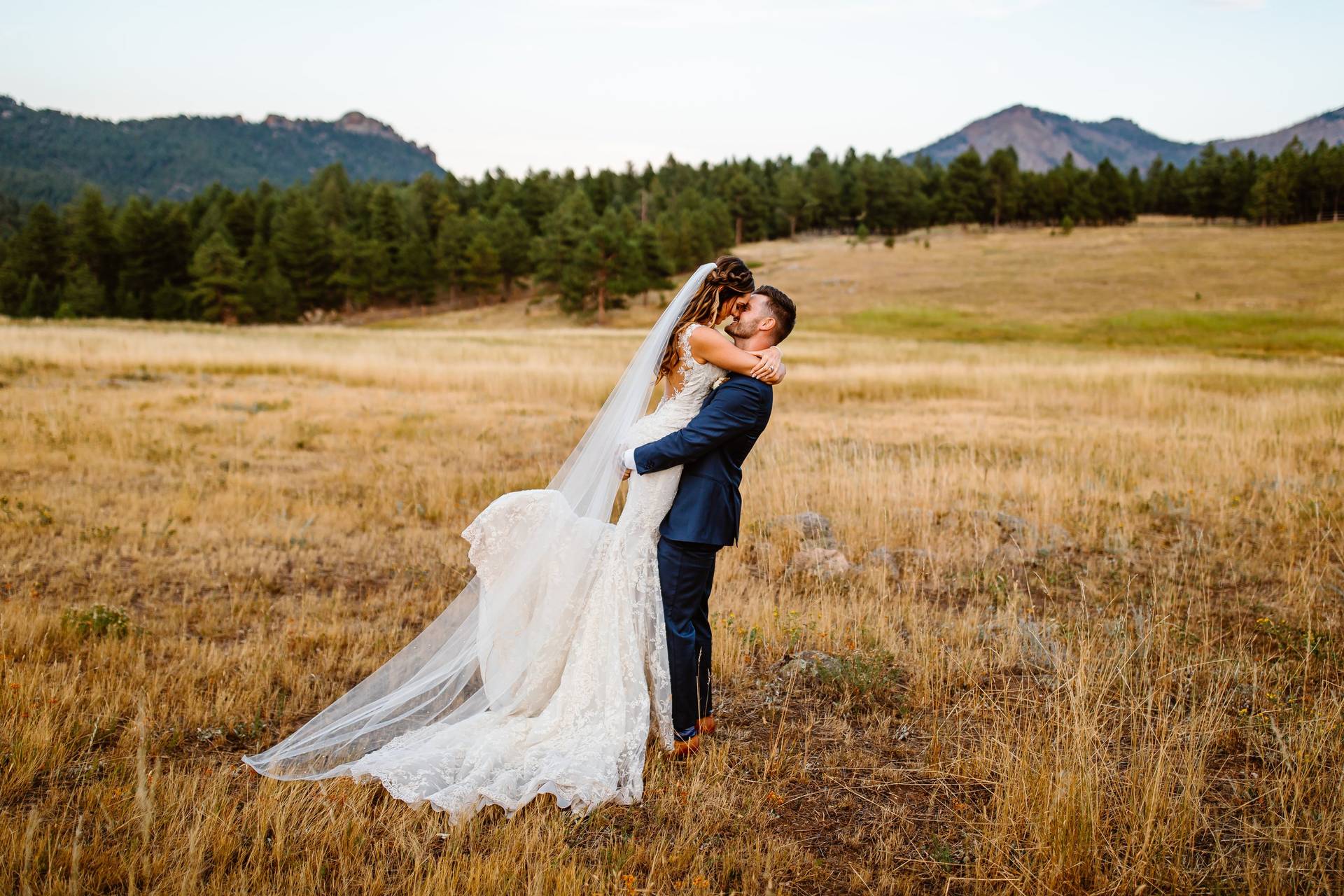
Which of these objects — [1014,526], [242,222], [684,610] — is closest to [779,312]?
[684,610]

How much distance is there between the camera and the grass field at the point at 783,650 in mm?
3189

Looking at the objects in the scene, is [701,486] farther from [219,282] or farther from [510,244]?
[510,244]

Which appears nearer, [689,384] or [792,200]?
[689,384]

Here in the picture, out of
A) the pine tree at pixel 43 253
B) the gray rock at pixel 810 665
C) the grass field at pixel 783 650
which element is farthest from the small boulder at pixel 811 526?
the pine tree at pixel 43 253

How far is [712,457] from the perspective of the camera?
399 centimetres

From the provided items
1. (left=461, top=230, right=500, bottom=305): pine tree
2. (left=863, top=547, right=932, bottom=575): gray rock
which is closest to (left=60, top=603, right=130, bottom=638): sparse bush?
(left=863, top=547, right=932, bottom=575): gray rock

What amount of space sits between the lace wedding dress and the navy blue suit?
0.08 m

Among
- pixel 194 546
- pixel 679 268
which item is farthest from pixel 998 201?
pixel 194 546

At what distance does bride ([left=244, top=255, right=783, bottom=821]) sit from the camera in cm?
384

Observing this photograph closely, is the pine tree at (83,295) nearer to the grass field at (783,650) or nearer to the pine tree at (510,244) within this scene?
the pine tree at (510,244)

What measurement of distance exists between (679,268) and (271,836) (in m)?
78.2

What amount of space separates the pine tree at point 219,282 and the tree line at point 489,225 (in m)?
0.17

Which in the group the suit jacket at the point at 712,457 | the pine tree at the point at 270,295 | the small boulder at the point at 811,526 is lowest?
the small boulder at the point at 811,526

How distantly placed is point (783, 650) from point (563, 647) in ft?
6.19
